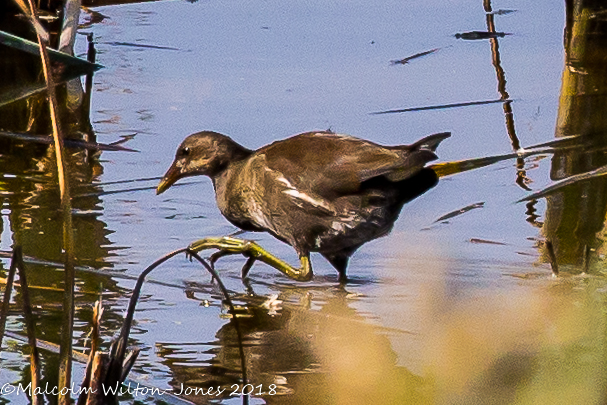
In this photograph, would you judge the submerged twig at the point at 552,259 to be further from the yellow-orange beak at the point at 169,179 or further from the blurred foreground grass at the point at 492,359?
the blurred foreground grass at the point at 492,359

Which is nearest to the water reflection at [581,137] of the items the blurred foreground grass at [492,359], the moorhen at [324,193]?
the moorhen at [324,193]

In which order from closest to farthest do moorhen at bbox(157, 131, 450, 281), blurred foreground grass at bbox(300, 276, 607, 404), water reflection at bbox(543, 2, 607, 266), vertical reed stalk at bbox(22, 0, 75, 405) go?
blurred foreground grass at bbox(300, 276, 607, 404) → vertical reed stalk at bbox(22, 0, 75, 405) → moorhen at bbox(157, 131, 450, 281) → water reflection at bbox(543, 2, 607, 266)

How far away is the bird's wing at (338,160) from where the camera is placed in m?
3.89

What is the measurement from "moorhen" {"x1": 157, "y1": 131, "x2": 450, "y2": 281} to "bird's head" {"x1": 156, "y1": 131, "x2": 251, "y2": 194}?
24cm

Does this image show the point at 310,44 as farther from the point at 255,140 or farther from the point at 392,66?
the point at 255,140

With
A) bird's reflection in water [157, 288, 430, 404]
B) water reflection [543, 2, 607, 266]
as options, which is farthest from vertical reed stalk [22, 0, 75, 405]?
water reflection [543, 2, 607, 266]

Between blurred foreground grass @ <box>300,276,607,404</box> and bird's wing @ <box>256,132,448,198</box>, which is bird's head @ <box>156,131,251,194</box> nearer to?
bird's wing @ <box>256,132,448,198</box>

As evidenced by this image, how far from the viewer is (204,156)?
462 centimetres

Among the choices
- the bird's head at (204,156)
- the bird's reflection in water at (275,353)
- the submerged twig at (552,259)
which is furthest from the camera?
the bird's head at (204,156)

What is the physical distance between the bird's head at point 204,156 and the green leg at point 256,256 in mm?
571

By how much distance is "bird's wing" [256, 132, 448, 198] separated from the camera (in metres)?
3.89

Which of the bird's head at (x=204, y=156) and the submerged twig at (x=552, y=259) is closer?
the submerged twig at (x=552, y=259)

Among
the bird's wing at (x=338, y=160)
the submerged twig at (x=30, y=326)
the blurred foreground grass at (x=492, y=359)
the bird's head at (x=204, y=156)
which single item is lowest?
the bird's head at (x=204, y=156)

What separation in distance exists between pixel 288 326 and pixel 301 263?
0.64 meters
